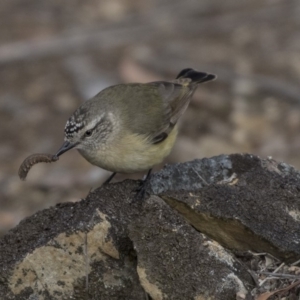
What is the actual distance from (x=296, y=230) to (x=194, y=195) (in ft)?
2.30

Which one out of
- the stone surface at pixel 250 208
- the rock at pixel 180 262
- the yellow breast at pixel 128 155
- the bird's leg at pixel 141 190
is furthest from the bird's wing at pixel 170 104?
the rock at pixel 180 262

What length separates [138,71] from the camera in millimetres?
12258

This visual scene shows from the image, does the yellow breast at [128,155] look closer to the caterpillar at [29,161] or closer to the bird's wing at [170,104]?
the bird's wing at [170,104]

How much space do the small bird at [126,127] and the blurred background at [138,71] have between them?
10.1ft

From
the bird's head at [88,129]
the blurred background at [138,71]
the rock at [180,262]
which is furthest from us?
the blurred background at [138,71]

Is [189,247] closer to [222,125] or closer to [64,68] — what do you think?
[222,125]

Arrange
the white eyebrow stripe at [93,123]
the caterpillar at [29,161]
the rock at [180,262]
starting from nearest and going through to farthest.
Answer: the rock at [180,262], the caterpillar at [29,161], the white eyebrow stripe at [93,123]

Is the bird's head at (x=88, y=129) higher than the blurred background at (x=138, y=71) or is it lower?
higher

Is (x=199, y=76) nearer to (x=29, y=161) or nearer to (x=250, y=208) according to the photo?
(x=29, y=161)

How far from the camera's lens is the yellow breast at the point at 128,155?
20.9ft

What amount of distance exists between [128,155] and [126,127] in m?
0.34

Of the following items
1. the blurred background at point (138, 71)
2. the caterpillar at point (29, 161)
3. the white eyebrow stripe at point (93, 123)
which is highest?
the caterpillar at point (29, 161)

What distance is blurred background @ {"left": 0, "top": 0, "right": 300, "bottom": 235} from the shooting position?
413 inches

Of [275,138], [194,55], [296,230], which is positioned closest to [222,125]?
[275,138]
